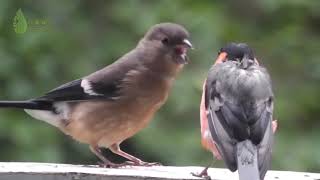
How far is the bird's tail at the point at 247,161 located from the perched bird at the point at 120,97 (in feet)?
2.23

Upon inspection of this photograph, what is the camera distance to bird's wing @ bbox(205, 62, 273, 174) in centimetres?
444

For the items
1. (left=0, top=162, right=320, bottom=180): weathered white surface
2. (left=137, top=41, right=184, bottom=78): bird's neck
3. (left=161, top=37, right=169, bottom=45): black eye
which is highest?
(left=161, top=37, right=169, bottom=45): black eye

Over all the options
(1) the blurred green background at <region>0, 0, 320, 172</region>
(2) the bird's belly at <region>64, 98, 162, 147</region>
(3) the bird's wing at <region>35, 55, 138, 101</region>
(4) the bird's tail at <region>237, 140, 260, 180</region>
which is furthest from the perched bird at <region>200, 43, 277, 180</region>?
(1) the blurred green background at <region>0, 0, 320, 172</region>

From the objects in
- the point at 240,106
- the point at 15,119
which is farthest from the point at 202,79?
the point at 240,106

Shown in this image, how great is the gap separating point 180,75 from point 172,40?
39.3 inches

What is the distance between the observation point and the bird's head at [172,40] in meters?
4.97

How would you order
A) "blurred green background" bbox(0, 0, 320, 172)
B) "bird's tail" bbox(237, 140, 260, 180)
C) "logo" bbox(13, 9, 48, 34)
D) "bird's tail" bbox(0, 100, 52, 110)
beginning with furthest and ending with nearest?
"blurred green background" bbox(0, 0, 320, 172), "logo" bbox(13, 9, 48, 34), "bird's tail" bbox(0, 100, 52, 110), "bird's tail" bbox(237, 140, 260, 180)

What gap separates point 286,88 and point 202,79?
53 centimetres

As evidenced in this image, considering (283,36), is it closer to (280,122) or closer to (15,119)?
(280,122)

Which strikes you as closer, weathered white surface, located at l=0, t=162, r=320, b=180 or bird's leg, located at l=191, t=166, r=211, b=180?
weathered white surface, located at l=0, t=162, r=320, b=180

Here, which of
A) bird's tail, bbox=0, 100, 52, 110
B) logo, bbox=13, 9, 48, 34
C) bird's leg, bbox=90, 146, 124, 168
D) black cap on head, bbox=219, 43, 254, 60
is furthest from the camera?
logo, bbox=13, 9, 48, 34

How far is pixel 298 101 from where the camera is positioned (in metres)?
6.15

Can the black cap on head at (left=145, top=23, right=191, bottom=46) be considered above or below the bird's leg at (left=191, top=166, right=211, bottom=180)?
above

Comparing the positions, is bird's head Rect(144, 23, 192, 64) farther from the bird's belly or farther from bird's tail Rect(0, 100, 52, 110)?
bird's tail Rect(0, 100, 52, 110)
